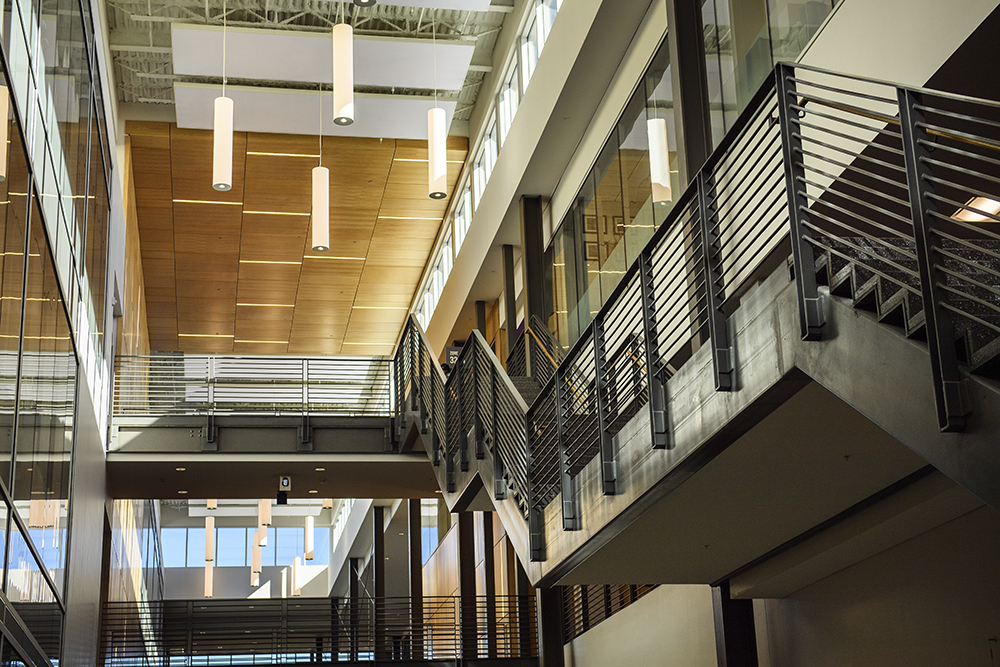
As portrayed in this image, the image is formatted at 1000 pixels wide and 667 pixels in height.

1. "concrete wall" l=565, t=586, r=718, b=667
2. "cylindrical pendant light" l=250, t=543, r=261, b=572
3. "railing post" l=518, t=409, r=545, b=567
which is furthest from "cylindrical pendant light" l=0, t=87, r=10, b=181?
"cylindrical pendant light" l=250, t=543, r=261, b=572

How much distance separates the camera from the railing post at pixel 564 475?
9.86 meters

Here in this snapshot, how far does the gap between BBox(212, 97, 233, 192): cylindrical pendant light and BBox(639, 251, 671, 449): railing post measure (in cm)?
875

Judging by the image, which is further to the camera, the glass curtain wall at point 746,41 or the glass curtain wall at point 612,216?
the glass curtain wall at point 612,216

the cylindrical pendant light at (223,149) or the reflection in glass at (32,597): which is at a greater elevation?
the cylindrical pendant light at (223,149)

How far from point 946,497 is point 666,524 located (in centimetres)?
229

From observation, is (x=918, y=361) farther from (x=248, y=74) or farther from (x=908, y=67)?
(x=248, y=74)

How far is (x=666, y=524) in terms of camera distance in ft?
30.3

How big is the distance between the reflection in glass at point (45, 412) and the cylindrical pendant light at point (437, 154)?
565cm

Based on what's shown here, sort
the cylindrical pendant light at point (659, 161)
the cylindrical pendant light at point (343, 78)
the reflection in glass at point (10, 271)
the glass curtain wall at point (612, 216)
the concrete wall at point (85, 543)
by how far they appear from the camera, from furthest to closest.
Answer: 1. the concrete wall at point (85, 543)
2. the cylindrical pendant light at point (343, 78)
3. the glass curtain wall at point (612, 216)
4. the cylindrical pendant light at point (659, 161)
5. the reflection in glass at point (10, 271)

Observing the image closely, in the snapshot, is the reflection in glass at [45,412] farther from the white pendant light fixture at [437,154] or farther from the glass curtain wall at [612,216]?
the glass curtain wall at [612,216]

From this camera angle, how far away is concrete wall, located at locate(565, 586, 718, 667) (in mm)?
12430

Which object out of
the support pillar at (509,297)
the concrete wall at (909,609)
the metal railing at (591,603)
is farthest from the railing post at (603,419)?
the support pillar at (509,297)

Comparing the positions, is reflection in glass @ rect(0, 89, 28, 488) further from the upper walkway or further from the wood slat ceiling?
the wood slat ceiling

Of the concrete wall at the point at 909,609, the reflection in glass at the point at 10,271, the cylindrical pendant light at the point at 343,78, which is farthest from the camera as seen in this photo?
the cylindrical pendant light at the point at 343,78
